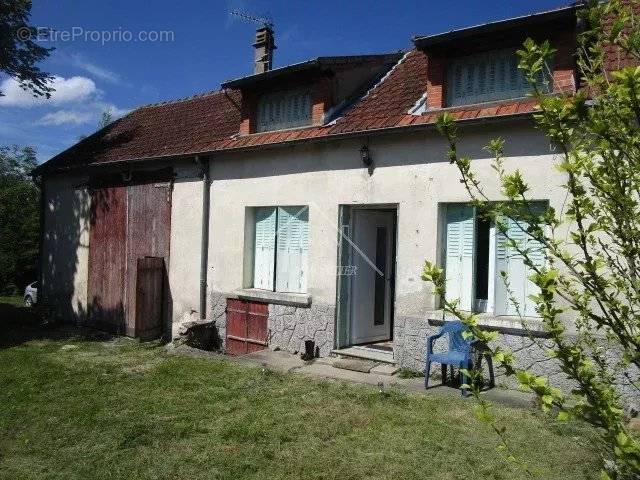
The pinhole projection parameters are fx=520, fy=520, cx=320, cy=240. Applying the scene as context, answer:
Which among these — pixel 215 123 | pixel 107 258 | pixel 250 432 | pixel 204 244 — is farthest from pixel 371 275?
pixel 107 258

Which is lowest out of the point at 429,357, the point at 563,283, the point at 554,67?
the point at 429,357

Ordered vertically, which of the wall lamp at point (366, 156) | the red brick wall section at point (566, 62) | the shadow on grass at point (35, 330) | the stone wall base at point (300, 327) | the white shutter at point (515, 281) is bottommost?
the shadow on grass at point (35, 330)

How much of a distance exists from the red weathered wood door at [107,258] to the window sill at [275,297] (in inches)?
150

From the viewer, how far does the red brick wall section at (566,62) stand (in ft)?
22.2

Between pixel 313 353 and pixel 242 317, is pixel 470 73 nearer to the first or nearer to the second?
pixel 313 353

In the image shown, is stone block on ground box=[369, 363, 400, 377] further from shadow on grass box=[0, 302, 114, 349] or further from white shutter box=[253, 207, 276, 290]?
shadow on grass box=[0, 302, 114, 349]

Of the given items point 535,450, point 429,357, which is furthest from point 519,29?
point 535,450

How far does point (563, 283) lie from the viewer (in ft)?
7.37

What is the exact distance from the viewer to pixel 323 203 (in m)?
8.96

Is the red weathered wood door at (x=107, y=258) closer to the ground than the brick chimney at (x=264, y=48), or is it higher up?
closer to the ground

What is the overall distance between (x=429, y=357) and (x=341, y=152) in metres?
3.68

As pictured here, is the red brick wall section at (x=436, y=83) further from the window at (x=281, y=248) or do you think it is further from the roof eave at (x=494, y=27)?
the window at (x=281, y=248)

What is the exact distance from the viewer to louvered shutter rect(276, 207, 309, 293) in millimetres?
9445

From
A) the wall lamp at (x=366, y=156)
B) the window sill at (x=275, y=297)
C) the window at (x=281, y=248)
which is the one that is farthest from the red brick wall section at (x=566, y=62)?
the window sill at (x=275, y=297)
